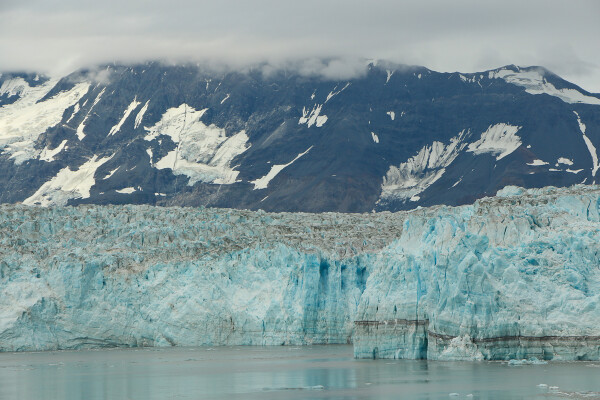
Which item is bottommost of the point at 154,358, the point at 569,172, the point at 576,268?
the point at 154,358

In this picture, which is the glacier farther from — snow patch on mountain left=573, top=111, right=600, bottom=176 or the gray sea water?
snow patch on mountain left=573, top=111, right=600, bottom=176

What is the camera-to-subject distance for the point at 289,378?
155ft

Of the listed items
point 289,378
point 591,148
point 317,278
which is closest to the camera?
point 289,378

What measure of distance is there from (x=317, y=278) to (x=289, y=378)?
15.1 metres

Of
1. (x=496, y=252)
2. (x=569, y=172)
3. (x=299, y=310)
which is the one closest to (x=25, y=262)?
(x=299, y=310)

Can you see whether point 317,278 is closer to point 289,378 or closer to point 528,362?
point 289,378

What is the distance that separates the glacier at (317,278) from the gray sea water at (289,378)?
161 cm

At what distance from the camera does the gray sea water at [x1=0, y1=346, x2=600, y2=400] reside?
131 feet

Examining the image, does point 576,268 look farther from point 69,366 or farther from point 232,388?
point 69,366

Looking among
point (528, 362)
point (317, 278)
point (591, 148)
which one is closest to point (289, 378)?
point (528, 362)

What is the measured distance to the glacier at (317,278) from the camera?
45375 mm

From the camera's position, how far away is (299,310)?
6194 centimetres

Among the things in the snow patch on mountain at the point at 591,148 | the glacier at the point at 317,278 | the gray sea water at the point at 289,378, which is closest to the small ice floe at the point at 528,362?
the gray sea water at the point at 289,378

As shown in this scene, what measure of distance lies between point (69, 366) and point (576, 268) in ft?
83.2
